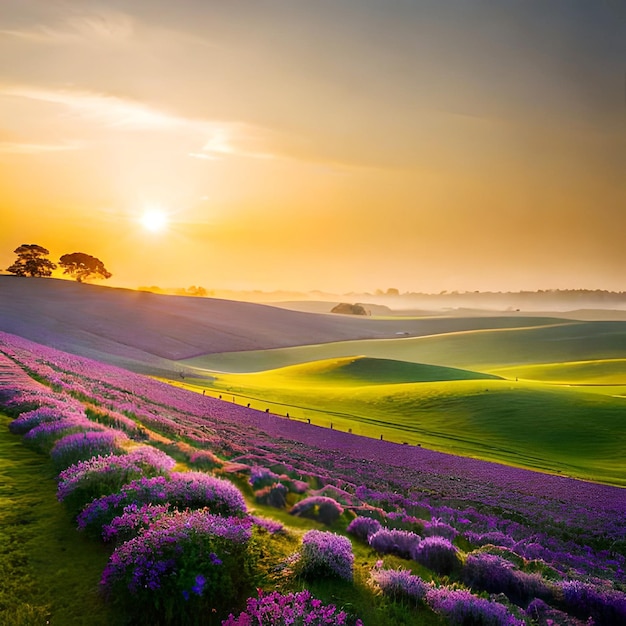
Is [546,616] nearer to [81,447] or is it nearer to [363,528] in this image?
[363,528]

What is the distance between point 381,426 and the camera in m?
36.8

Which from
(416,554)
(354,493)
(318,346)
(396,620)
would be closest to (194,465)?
(354,493)

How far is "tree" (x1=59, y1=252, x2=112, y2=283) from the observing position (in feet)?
438

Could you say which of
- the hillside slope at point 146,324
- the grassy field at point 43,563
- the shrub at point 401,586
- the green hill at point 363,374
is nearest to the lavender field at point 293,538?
the shrub at point 401,586

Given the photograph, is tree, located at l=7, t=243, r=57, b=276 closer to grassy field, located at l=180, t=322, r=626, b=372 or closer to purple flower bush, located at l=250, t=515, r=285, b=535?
grassy field, located at l=180, t=322, r=626, b=372

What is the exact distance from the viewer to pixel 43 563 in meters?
6.66

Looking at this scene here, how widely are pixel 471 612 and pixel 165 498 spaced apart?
4.94 metres

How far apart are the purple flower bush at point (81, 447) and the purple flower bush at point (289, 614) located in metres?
5.88

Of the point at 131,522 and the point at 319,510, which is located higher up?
the point at 131,522

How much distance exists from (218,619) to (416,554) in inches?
154

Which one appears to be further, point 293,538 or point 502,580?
point 293,538

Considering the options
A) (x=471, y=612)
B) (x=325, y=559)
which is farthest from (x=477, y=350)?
(x=325, y=559)

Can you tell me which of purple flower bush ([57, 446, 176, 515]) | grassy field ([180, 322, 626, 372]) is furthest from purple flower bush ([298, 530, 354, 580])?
grassy field ([180, 322, 626, 372])

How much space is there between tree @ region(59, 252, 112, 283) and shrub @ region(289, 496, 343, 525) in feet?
458
